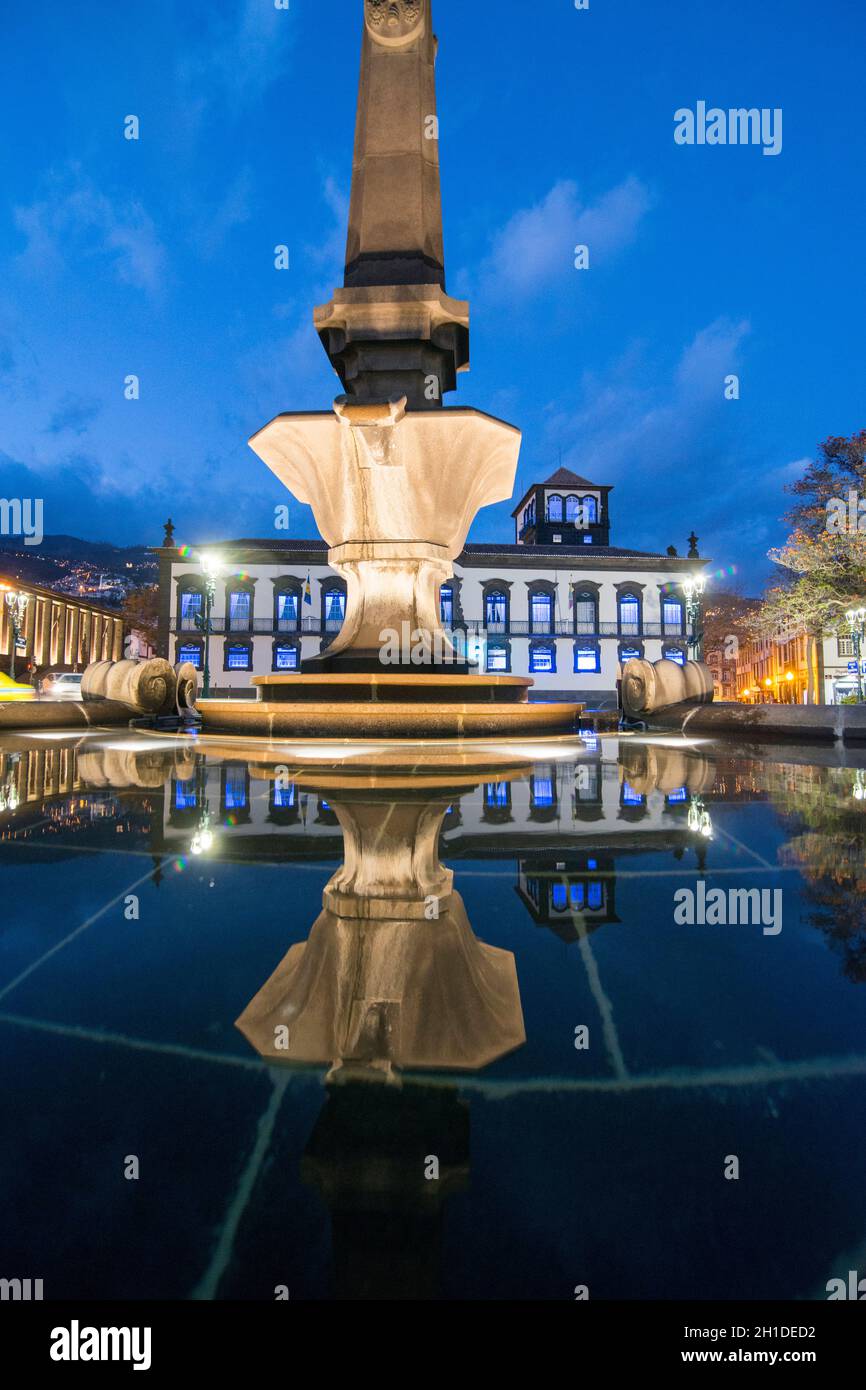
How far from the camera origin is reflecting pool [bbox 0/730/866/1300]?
2.18 feet

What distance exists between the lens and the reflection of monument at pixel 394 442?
6.96 m

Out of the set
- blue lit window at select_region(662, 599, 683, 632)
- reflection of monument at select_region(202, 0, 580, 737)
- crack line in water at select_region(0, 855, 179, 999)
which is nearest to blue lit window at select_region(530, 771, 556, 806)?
crack line in water at select_region(0, 855, 179, 999)

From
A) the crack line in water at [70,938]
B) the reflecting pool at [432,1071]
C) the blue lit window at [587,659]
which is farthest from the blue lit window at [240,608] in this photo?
the crack line in water at [70,938]

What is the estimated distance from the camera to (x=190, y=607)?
120 ft

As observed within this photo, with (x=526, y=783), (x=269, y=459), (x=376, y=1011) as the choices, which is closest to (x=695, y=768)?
(x=526, y=783)

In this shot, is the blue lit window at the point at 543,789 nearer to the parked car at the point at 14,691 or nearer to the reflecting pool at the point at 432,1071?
the reflecting pool at the point at 432,1071

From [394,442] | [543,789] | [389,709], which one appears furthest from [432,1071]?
[394,442]

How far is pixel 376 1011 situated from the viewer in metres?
1.09

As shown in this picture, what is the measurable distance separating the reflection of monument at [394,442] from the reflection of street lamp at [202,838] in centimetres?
380

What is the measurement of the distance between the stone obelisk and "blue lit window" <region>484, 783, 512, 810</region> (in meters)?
5.88

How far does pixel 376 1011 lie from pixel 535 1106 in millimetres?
331

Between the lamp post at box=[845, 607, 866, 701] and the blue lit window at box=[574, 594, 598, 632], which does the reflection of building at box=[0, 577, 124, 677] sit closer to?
the blue lit window at box=[574, 594, 598, 632]

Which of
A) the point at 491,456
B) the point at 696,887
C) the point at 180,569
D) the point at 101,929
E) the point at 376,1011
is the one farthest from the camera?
the point at 180,569
